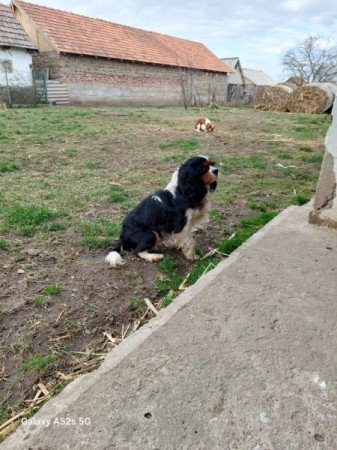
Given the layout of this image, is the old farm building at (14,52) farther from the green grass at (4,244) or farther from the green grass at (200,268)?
the green grass at (200,268)

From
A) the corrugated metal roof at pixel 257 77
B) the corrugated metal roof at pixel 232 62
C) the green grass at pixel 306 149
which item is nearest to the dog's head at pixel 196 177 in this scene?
the green grass at pixel 306 149

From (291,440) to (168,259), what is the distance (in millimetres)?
2488

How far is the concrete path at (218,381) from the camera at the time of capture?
164 centimetres

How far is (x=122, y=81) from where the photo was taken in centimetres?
2680

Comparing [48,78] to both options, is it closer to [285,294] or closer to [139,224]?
[139,224]

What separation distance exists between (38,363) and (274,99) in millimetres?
24898

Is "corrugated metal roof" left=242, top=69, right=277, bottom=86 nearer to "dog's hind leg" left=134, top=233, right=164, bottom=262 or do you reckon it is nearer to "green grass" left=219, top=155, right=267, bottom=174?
"green grass" left=219, top=155, right=267, bottom=174

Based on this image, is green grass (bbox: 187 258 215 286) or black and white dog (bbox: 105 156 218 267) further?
black and white dog (bbox: 105 156 218 267)

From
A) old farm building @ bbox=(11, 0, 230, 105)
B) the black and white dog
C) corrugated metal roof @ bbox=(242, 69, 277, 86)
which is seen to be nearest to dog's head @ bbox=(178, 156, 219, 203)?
the black and white dog

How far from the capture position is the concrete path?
1637 millimetres

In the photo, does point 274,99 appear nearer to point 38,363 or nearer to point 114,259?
point 114,259

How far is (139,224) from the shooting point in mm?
3967

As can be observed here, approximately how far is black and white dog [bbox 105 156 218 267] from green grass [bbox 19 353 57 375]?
1.48m

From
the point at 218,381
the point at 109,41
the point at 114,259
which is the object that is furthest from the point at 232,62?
the point at 218,381
